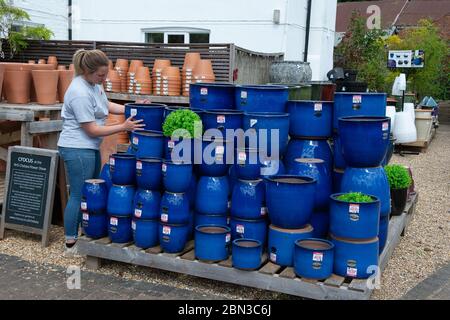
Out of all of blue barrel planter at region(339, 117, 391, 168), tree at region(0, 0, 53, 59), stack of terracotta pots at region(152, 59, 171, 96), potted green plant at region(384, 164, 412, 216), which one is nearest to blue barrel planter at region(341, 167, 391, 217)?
blue barrel planter at region(339, 117, 391, 168)

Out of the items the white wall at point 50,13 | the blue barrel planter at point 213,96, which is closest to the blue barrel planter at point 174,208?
the blue barrel planter at point 213,96

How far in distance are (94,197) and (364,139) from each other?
2.16 m

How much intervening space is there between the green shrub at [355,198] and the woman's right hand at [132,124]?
5.61 ft

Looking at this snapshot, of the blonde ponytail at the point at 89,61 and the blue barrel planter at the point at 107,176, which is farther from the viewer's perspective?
the blue barrel planter at the point at 107,176

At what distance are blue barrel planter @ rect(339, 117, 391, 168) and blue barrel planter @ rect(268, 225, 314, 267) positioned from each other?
2.14 feet

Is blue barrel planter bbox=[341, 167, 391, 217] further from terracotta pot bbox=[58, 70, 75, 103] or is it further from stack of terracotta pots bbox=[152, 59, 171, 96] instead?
stack of terracotta pots bbox=[152, 59, 171, 96]

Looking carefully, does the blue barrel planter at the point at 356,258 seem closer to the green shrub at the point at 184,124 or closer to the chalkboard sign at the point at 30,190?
the green shrub at the point at 184,124

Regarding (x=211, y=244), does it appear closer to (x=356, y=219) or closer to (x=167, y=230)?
(x=167, y=230)

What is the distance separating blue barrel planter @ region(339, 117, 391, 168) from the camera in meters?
3.73

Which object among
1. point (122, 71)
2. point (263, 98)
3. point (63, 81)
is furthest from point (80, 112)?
point (122, 71)

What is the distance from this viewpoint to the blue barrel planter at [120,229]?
4.11m

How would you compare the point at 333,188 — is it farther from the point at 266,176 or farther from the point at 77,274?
the point at 77,274
